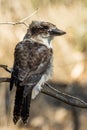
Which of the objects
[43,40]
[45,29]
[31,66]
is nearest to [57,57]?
[43,40]

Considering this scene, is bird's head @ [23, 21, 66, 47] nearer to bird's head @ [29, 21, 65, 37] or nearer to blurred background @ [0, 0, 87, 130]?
bird's head @ [29, 21, 65, 37]

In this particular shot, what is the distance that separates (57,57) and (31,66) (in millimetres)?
3825

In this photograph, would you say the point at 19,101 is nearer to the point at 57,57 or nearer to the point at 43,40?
the point at 43,40

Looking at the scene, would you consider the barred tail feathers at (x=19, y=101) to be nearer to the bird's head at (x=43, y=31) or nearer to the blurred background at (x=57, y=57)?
the bird's head at (x=43, y=31)

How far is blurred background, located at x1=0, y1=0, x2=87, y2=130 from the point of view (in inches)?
318

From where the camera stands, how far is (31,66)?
188 inches

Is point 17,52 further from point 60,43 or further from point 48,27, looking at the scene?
point 60,43

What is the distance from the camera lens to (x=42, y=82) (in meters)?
5.01

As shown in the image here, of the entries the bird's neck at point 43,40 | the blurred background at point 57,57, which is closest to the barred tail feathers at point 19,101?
the bird's neck at point 43,40

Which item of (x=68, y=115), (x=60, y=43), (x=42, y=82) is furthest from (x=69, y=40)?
(x=42, y=82)

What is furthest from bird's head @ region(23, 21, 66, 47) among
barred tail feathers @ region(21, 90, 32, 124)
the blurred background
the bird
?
the blurred background

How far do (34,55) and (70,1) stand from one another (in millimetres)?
3891

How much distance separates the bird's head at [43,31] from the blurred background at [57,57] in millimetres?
2782

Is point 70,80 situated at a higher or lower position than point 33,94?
lower
